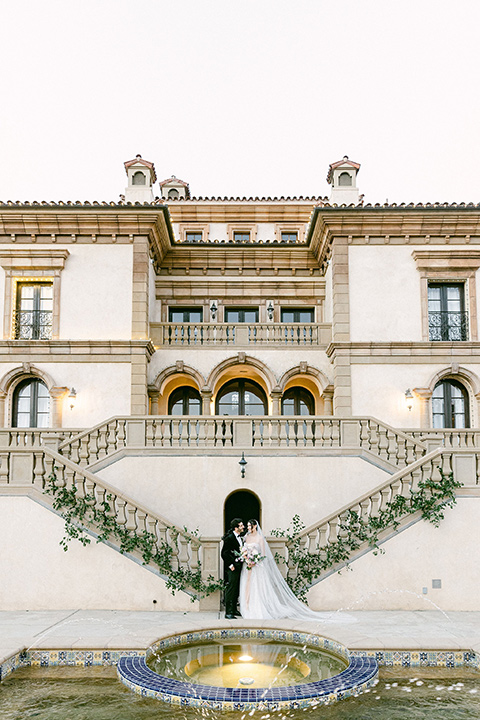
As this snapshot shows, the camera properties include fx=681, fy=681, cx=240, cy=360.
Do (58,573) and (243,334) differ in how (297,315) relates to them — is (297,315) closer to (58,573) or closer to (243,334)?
(243,334)

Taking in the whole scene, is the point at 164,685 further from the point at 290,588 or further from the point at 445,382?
the point at 445,382

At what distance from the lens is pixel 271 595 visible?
12.2 metres

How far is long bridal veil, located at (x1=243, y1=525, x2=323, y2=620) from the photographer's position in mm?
11992

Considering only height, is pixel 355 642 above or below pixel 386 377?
below

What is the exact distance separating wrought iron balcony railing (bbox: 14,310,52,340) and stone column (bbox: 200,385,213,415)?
515 centimetres

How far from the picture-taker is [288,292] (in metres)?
24.3

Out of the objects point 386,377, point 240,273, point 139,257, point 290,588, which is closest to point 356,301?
point 386,377

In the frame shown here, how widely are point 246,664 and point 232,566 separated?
343cm

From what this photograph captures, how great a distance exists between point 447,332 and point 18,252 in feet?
44.9

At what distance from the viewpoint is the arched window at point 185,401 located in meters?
23.6

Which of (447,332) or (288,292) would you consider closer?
(447,332)

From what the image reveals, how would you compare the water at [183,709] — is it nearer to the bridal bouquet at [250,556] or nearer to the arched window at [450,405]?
the bridal bouquet at [250,556]

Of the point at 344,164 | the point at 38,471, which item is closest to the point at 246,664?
the point at 38,471

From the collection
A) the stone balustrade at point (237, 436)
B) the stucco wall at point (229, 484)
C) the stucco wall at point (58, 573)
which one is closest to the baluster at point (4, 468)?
the stucco wall at point (58, 573)
